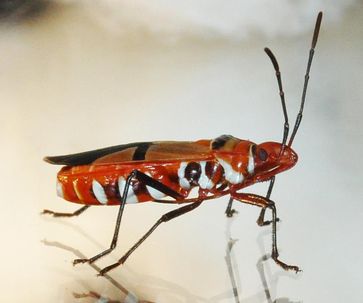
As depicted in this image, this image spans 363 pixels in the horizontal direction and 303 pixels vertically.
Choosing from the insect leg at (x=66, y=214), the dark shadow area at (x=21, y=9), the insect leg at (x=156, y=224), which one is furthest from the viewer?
the dark shadow area at (x=21, y=9)

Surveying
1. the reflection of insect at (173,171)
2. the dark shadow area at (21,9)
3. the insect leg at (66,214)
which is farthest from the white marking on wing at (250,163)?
the dark shadow area at (21,9)

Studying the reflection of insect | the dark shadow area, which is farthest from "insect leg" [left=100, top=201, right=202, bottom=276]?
the dark shadow area

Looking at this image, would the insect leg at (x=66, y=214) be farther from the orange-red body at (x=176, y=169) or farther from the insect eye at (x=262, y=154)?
the insect eye at (x=262, y=154)

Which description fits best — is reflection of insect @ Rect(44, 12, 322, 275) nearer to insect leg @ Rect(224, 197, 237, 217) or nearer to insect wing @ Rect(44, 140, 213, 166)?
insect wing @ Rect(44, 140, 213, 166)

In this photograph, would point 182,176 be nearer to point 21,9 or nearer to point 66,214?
point 66,214

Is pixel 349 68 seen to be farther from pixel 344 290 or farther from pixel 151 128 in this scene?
pixel 344 290

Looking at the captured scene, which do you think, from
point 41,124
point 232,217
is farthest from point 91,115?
point 232,217
